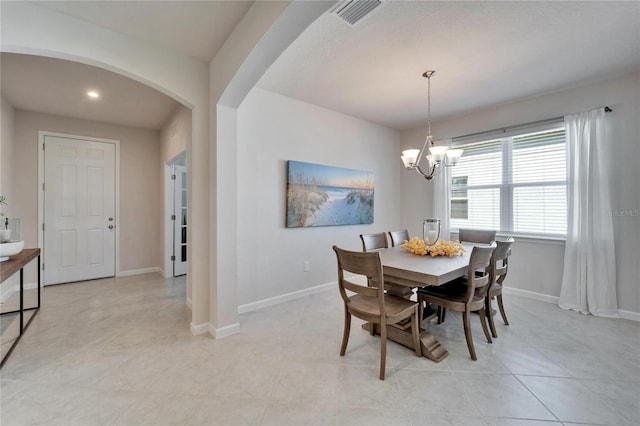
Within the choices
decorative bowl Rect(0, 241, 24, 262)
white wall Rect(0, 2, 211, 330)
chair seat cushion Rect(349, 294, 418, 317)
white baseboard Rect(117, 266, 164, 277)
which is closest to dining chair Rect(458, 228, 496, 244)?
chair seat cushion Rect(349, 294, 418, 317)

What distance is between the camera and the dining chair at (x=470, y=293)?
199 cm

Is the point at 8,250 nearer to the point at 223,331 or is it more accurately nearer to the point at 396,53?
the point at 223,331

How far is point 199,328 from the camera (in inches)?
96.9

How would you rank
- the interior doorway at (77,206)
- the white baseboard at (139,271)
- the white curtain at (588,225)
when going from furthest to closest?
the white baseboard at (139,271) → the interior doorway at (77,206) → the white curtain at (588,225)

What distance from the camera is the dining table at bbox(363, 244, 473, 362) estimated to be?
6.08 ft

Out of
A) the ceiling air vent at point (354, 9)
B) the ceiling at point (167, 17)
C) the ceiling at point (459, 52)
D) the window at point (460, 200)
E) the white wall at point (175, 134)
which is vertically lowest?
the window at point (460, 200)

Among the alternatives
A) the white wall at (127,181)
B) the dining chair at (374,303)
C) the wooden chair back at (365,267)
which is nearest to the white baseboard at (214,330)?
the dining chair at (374,303)

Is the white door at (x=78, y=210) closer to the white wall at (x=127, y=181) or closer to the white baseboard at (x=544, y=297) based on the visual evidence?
the white wall at (x=127, y=181)

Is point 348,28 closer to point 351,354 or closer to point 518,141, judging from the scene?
point 351,354

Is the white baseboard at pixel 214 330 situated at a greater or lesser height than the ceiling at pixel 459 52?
lesser

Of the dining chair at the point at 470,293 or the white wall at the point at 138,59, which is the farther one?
the dining chair at the point at 470,293

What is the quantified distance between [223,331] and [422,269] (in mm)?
1842

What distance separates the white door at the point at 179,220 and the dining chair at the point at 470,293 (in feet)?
12.8

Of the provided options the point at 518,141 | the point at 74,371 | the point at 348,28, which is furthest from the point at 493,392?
the point at 518,141
